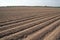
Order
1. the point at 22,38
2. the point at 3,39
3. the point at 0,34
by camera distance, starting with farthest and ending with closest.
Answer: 1. the point at 0,34
2. the point at 22,38
3. the point at 3,39

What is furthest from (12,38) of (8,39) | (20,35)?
(20,35)

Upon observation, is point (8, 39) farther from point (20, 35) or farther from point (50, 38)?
point (50, 38)

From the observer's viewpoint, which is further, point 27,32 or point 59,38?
point 27,32

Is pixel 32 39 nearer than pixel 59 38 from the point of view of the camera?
Yes

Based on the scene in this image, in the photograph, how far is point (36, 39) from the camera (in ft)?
12.2

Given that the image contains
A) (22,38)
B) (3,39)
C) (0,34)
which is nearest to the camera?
(3,39)

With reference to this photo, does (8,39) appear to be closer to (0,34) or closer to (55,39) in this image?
(0,34)

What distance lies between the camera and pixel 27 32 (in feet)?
14.4

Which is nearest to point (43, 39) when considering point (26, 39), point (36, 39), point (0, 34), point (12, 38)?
point (36, 39)

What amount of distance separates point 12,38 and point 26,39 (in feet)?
1.07

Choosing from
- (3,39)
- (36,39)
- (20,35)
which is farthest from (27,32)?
(3,39)

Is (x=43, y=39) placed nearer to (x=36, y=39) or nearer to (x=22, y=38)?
(x=36, y=39)

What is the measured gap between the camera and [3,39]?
140 inches

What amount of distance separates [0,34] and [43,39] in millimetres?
1164
